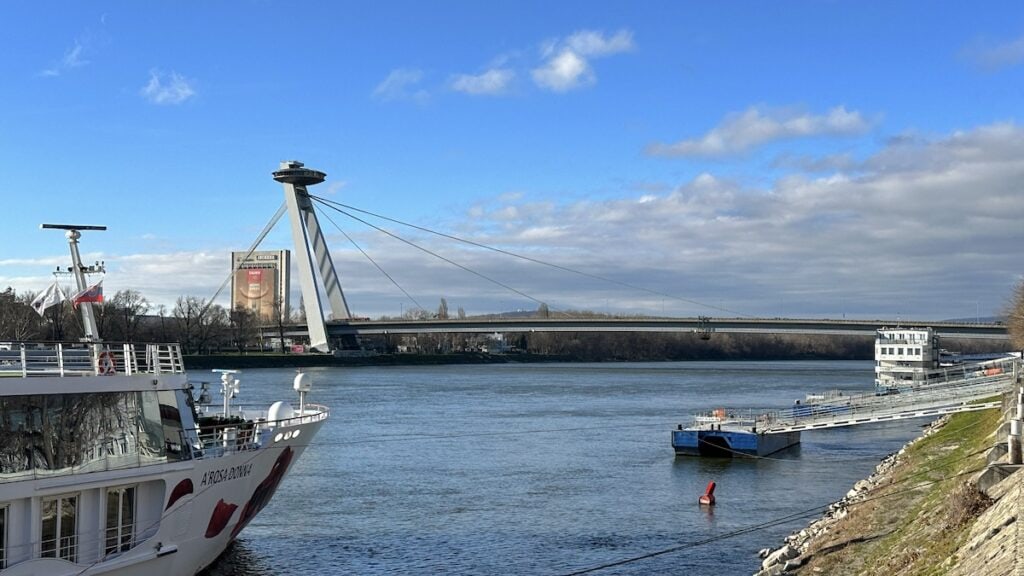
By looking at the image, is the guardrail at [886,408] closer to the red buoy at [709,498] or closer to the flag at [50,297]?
the red buoy at [709,498]

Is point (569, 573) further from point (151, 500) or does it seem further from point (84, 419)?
point (84, 419)

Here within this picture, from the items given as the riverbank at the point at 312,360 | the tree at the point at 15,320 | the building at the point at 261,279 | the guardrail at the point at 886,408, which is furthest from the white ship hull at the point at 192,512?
the building at the point at 261,279

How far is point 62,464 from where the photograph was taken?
12.5 meters

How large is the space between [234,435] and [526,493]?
11486mm

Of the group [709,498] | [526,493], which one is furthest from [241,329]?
[709,498]

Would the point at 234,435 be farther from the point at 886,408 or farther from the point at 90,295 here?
the point at 886,408

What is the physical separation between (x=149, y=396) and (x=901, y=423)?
3996 centimetres

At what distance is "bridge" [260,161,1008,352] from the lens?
3396 inches

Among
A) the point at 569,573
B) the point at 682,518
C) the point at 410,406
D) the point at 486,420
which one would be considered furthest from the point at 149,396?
the point at 410,406

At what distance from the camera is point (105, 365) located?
13.7 meters

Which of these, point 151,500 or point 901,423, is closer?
point 151,500

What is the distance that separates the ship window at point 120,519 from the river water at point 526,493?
351 cm

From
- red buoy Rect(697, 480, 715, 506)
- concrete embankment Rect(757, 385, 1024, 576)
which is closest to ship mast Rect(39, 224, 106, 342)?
concrete embankment Rect(757, 385, 1024, 576)

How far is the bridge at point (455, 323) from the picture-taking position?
8625 centimetres
